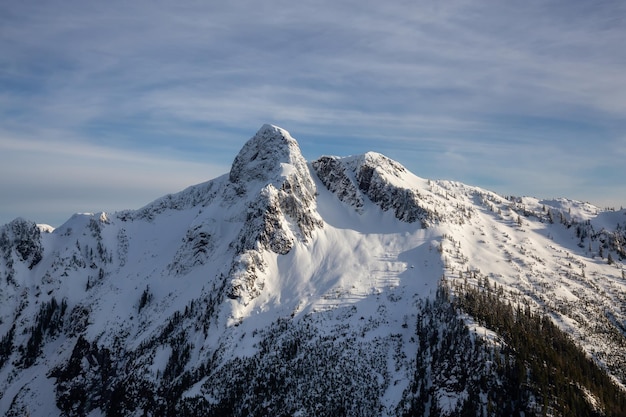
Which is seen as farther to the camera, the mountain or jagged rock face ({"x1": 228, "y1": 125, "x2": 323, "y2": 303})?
jagged rock face ({"x1": 228, "y1": 125, "x2": 323, "y2": 303})

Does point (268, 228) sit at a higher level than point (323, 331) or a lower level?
higher

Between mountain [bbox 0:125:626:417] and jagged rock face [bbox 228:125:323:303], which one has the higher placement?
jagged rock face [bbox 228:125:323:303]

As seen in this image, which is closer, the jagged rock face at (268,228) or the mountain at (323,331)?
the mountain at (323,331)

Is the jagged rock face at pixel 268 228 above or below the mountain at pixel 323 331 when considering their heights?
above

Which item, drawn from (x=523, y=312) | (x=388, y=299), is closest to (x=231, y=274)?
(x=388, y=299)

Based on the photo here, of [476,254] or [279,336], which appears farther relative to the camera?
[476,254]

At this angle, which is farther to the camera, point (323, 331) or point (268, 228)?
point (268, 228)

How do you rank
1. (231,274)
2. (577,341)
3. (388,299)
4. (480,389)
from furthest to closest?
(231,274), (388,299), (577,341), (480,389)

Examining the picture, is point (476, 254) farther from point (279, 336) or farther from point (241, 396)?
point (241, 396)
